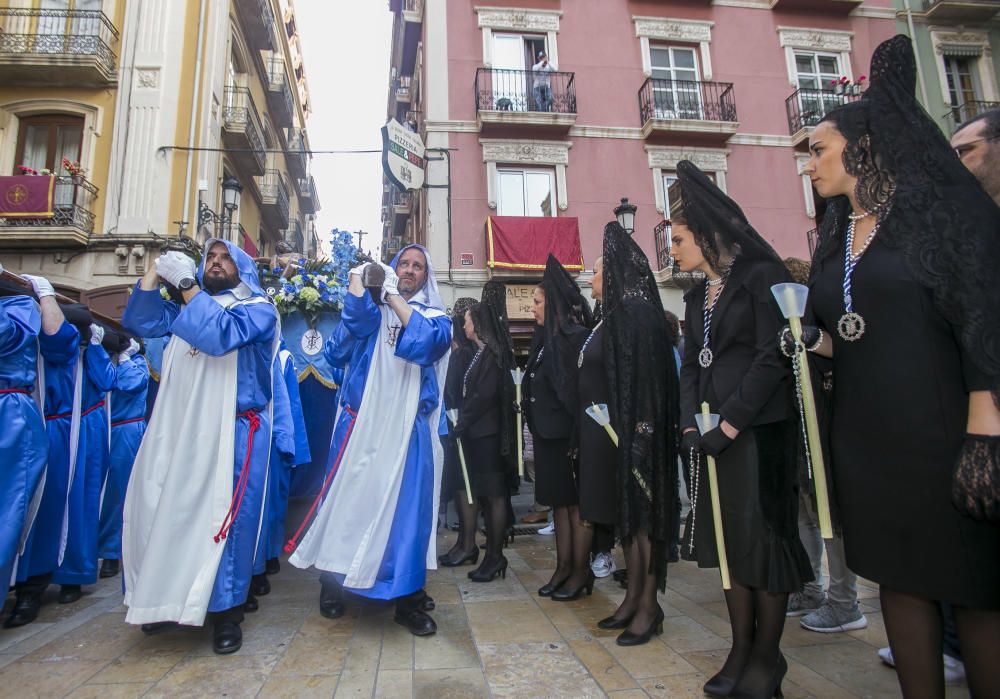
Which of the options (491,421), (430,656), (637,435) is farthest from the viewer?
(491,421)

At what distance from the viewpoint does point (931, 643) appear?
1563 mm

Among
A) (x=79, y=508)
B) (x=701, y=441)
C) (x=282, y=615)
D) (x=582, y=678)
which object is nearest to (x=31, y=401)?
(x=79, y=508)

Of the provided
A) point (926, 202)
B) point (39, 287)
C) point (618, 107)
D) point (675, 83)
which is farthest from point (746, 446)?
point (675, 83)

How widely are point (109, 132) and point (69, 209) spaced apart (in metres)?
2.09

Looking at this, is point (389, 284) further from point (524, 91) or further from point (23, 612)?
point (524, 91)

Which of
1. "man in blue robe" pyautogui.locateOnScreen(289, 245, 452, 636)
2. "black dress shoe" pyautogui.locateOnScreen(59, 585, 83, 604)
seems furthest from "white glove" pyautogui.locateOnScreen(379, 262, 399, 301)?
"black dress shoe" pyautogui.locateOnScreen(59, 585, 83, 604)

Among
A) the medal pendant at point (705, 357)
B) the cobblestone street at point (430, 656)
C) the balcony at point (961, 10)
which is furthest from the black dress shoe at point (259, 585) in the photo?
the balcony at point (961, 10)

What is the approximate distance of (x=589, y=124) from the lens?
14203 mm

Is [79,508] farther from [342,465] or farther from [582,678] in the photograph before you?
[582,678]

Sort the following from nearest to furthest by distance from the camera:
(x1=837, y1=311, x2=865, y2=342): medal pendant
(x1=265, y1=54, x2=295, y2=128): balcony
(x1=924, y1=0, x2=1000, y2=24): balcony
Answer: (x1=837, y1=311, x2=865, y2=342): medal pendant
(x1=924, y1=0, x2=1000, y2=24): balcony
(x1=265, y1=54, x2=295, y2=128): balcony

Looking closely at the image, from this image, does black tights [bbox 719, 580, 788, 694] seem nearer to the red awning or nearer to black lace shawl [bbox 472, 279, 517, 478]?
black lace shawl [bbox 472, 279, 517, 478]

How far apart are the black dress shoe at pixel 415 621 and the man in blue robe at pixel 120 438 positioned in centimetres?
274

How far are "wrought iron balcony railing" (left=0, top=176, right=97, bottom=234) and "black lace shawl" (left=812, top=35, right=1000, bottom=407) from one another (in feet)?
46.7

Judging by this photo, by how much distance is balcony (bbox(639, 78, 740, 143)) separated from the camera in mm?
13969
